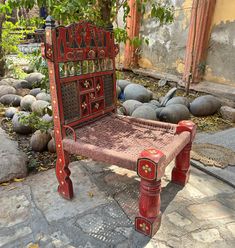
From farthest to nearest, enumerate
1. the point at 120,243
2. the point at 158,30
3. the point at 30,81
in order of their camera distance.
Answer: the point at 158,30
the point at 30,81
the point at 120,243

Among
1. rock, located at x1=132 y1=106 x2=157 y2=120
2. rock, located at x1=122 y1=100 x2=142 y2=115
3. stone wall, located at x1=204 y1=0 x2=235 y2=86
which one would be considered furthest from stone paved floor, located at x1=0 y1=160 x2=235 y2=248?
stone wall, located at x1=204 y1=0 x2=235 y2=86

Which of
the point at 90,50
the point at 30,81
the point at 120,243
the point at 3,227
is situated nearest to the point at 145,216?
the point at 120,243

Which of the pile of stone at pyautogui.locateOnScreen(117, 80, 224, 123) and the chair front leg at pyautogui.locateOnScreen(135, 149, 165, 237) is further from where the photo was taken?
the pile of stone at pyautogui.locateOnScreen(117, 80, 224, 123)

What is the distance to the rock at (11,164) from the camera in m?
2.43

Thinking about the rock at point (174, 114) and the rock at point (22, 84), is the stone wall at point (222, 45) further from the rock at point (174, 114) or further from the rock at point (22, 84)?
the rock at point (22, 84)

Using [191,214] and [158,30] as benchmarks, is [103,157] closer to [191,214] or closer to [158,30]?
[191,214]

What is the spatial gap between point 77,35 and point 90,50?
207 millimetres

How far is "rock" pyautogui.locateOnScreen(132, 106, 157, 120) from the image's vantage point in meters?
3.66

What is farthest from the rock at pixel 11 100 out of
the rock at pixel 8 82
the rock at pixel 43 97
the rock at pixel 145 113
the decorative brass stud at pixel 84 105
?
the decorative brass stud at pixel 84 105

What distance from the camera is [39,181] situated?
Result: 2.44m

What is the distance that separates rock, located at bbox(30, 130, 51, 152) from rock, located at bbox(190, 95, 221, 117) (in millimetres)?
2590

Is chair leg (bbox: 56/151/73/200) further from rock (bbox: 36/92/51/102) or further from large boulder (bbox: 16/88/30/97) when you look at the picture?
large boulder (bbox: 16/88/30/97)

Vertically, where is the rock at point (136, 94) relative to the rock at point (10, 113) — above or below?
above

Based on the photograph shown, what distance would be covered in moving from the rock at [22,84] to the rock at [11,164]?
281cm
